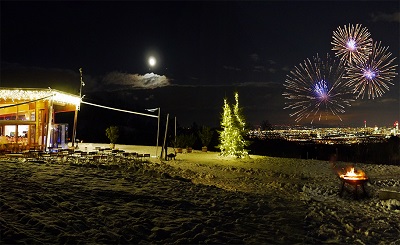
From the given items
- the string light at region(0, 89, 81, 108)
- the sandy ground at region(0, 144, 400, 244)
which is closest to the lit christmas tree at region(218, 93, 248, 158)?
the string light at region(0, 89, 81, 108)

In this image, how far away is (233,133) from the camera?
71.3 ft

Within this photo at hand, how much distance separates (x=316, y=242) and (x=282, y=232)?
577mm

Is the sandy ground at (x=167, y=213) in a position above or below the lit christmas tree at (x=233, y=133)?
below

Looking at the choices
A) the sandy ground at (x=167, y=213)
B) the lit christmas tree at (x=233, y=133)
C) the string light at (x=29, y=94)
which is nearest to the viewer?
the sandy ground at (x=167, y=213)

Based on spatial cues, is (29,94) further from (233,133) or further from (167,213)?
(167,213)

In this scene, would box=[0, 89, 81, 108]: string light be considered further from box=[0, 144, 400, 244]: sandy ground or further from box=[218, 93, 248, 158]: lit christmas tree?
box=[218, 93, 248, 158]: lit christmas tree

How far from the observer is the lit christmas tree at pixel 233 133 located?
2134 centimetres

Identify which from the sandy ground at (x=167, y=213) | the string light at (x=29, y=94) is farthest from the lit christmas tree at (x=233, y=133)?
the sandy ground at (x=167, y=213)

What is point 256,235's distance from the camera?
5438mm

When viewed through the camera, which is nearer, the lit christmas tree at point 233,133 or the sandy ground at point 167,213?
the sandy ground at point 167,213

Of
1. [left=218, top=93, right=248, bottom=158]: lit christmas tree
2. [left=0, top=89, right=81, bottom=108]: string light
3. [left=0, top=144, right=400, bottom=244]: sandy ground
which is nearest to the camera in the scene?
[left=0, top=144, right=400, bottom=244]: sandy ground

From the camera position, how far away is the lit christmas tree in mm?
21344

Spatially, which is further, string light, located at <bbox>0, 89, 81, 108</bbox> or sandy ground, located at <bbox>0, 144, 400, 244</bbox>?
string light, located at <bbox>0, 89, 81, 108</bbox>

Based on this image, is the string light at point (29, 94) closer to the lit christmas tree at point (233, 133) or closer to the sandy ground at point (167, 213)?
the sandy ground at point (167, 213)
